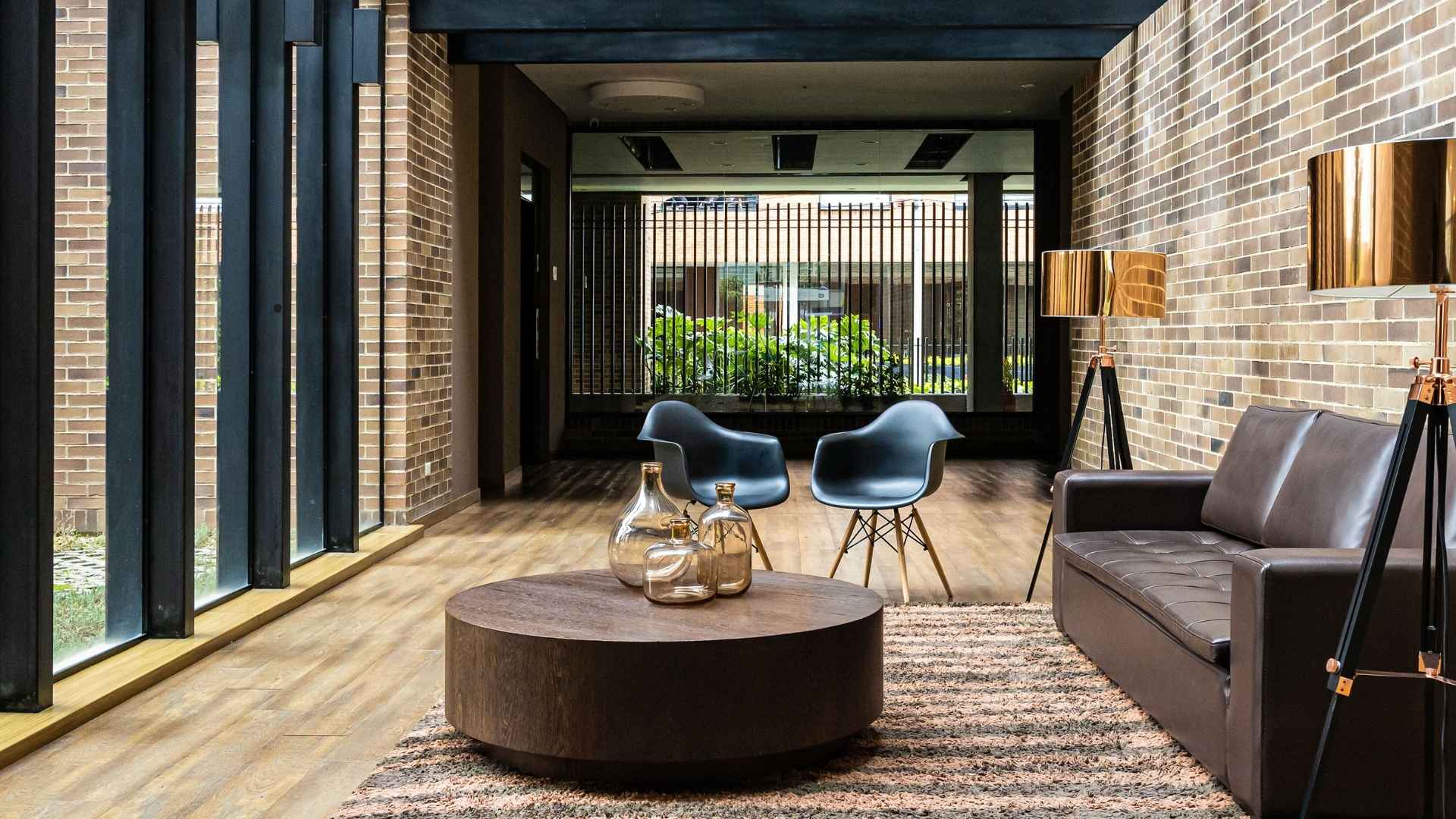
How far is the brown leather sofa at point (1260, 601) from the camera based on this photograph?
242 cm

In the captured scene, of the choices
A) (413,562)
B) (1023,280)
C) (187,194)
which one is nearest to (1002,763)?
(187,194)

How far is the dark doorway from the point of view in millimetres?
9898

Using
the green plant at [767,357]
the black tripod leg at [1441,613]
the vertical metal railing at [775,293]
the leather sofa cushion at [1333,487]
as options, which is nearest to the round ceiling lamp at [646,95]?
the vertical metal railing at [775,293]

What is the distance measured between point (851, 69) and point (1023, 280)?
547 centimetres

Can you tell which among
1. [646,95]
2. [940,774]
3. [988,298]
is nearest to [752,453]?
[940,774]

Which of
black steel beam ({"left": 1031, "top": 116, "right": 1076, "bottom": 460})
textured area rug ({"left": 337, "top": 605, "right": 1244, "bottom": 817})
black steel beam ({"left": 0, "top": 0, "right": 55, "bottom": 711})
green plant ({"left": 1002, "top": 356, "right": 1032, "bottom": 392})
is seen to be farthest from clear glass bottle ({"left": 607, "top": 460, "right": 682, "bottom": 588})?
green plant ({"left": 1002, "top": 356, "right": 1032, "bottom": 392})

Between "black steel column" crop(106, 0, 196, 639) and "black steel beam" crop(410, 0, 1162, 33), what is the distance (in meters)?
3.10

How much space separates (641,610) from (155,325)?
2083 mm

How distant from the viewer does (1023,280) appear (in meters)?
13.5

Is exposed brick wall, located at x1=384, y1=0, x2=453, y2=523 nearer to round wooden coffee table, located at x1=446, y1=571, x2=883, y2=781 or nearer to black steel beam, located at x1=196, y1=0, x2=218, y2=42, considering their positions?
black steel beam, located at x1=196, y1=0, x2=218, y2=42

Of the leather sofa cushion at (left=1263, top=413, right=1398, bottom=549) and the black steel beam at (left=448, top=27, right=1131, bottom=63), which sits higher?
the black steel beam at (left=448, top=27, right=1131, bottom=63)

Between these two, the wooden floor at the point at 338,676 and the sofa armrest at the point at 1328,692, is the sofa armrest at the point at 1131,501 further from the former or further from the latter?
→ the sofa armrest at the point at 1328,692

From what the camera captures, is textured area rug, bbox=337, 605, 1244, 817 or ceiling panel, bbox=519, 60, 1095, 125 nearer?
textured area rug, bbox=337, 605, 1244, 817

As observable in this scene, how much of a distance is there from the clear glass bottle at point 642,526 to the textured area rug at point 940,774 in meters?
0.58
